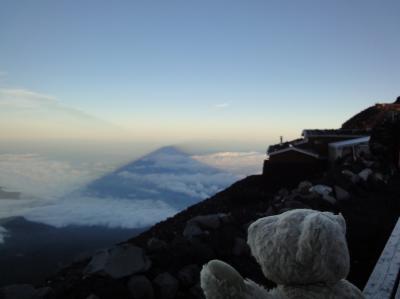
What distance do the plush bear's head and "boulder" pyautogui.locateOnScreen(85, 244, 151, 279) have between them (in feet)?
10.1

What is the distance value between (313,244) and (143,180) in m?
131

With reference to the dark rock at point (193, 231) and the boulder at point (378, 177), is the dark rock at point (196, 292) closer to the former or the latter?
the dark rock at point (193, 231)

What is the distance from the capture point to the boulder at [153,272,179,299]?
4805 millimetres

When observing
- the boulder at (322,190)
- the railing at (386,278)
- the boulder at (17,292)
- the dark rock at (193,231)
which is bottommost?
the boulder at (17,292)

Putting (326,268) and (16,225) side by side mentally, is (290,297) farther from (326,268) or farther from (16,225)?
(16,225)

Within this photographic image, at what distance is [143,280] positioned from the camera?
4.73 meters

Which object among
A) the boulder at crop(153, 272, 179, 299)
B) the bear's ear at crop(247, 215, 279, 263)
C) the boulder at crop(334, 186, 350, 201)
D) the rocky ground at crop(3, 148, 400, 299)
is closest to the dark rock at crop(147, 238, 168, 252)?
the rocky ground at crop(3, 148, 400, 299)

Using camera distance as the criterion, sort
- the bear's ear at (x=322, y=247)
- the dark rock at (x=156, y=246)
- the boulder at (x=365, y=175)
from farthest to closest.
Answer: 1. the boulder at (x=365, y=175)
2. the dark rock at (x=156, y=246)
3. the bear's ear at (x=322, y=247)

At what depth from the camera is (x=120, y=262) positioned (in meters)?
5.02

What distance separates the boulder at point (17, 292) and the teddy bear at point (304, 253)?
3.46m

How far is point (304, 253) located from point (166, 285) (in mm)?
3166

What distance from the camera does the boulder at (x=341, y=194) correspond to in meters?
8.54

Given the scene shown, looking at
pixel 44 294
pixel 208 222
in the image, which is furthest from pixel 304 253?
pixel 208 222

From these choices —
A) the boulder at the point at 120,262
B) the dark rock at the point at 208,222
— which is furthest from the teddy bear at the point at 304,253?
the dark rock at the point at 208,222
